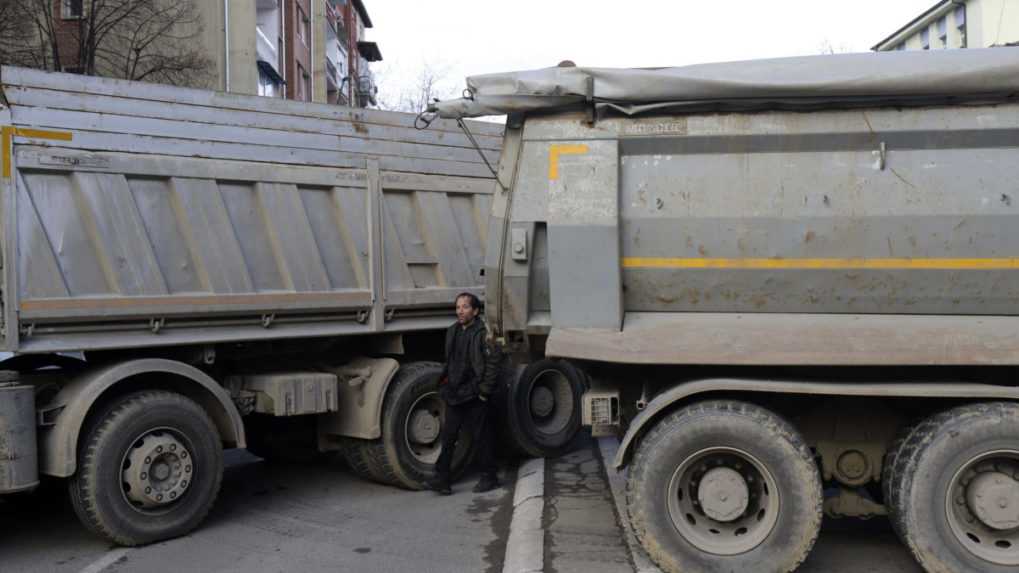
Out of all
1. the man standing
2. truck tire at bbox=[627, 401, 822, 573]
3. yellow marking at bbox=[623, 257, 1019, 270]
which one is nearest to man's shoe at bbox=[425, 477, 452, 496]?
the man standing

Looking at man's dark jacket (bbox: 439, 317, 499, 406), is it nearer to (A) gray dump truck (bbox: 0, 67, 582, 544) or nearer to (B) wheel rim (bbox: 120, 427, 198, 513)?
(A) gray dump truck (bbox: 0, 67, 582, 544)

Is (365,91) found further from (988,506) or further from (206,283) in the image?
(988,506)

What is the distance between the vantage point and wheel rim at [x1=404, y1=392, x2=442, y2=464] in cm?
756

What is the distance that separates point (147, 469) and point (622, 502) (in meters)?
3.27

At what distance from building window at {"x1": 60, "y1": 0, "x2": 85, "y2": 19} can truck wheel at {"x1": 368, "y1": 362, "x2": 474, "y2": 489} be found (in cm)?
1468

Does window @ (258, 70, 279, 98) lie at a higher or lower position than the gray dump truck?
higher

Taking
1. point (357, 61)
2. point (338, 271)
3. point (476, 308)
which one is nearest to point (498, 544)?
point (476, 308)

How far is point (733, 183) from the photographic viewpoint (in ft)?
16.8

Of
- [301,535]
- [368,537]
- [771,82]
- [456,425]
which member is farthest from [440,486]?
[771,82]

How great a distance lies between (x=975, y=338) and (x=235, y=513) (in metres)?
5.16

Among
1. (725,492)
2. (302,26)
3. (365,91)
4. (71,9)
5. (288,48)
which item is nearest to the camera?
(725,492)

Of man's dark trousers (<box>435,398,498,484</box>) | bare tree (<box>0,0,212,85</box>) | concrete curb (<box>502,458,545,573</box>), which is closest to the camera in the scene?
concrete curb (<box>502,458,545,573</box>)

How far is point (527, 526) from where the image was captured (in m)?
6.05

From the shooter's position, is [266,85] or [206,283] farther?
[266,85]
